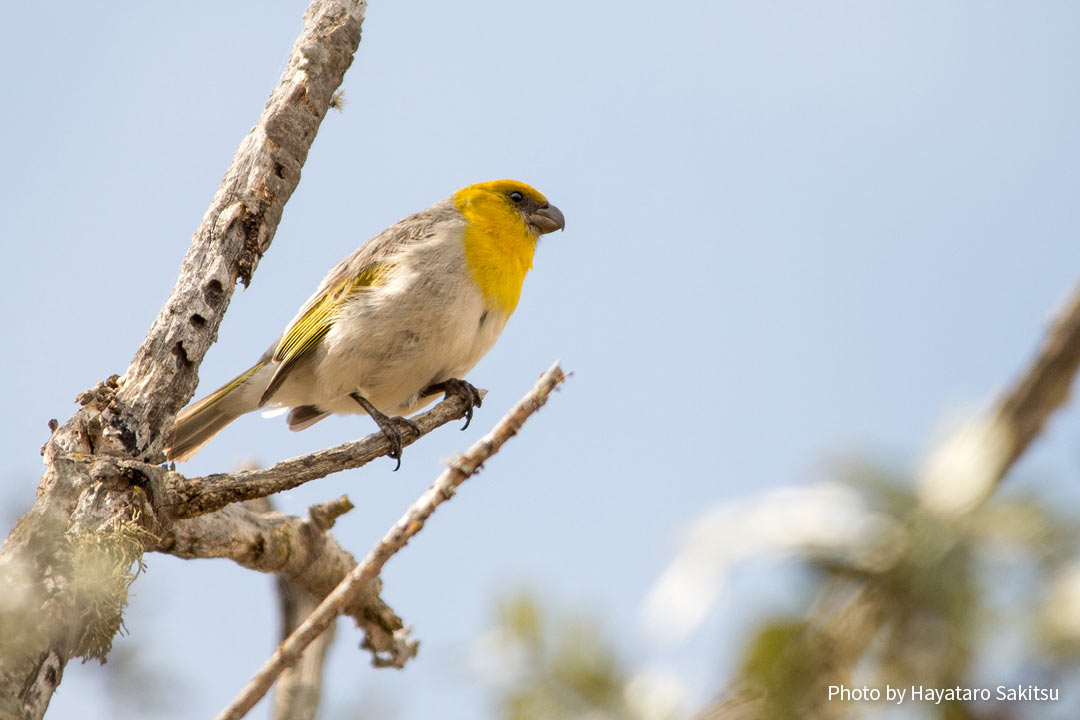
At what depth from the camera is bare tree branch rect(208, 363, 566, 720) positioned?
2.22 meters

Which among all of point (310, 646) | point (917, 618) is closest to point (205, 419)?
point (310, 646)

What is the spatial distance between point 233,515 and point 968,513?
4.47m

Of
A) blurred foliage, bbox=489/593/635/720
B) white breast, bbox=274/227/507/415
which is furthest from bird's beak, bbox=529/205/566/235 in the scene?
blurred foliage, bbox=489/593/635/720

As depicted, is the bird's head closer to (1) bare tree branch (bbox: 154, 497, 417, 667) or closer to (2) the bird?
(2) the bird

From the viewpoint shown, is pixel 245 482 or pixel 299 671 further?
pixel 299 671

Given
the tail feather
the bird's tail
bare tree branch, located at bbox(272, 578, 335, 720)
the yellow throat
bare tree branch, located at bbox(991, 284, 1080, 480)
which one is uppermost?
the yellow throat

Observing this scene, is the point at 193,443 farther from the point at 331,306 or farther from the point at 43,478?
the point at 43,478

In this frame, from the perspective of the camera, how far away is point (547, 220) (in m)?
6.95

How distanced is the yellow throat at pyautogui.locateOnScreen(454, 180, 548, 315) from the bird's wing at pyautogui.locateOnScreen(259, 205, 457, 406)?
0.29m

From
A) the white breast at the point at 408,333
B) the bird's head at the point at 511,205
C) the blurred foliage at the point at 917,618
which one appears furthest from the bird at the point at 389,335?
the blurred foliage at the point at 917,618

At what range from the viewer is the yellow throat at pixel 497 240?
5840 millimetres

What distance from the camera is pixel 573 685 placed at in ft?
3.60

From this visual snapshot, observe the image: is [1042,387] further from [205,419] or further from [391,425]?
[205,419]

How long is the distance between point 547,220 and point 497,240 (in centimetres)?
80
